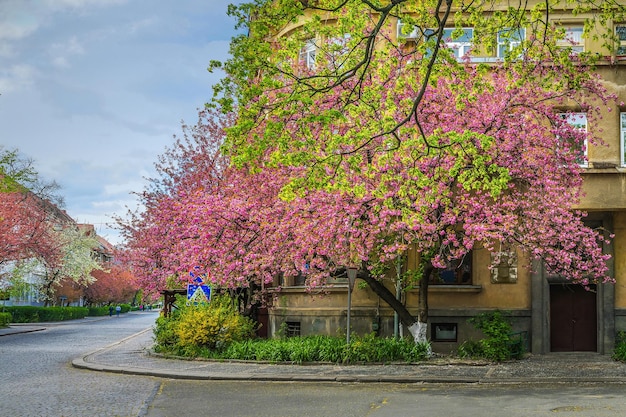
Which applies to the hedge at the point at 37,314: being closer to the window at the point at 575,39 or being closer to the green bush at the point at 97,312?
the green bush at the point at 97,312

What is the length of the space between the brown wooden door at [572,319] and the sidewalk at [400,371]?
1460mm

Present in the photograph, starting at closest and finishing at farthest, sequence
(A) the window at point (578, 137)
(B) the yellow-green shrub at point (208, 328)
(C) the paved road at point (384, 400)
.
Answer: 1. (C) the paved road at point (384, 400)
2. (A) the window at point (578, 137)
3. (B) the yellow-green shrub at point (208, 328)

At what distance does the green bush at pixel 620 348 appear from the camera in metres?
21.3

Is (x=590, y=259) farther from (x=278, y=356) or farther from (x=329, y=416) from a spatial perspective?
(x=329, y=416)

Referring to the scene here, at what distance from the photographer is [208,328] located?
74.2ft

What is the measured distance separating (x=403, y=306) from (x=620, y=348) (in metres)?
5.88

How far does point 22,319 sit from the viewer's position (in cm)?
6309

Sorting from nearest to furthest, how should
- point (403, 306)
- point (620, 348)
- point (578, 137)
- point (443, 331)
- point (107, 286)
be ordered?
point (620, 348) → point (578, 137) → point (403, 306) → point (443, 331) → point (107, 286)

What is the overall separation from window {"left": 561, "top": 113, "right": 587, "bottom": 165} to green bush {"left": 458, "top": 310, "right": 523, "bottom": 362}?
4946mm

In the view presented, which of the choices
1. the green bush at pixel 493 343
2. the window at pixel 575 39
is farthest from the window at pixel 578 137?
the green bush at pixel 493 343

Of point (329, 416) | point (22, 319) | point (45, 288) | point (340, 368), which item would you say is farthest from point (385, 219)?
point (45, 288)

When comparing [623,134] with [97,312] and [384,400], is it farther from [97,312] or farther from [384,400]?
[97,312]

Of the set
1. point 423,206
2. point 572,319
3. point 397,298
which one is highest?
point 423,206

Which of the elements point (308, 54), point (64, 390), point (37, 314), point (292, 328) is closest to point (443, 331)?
point (292, 328)
